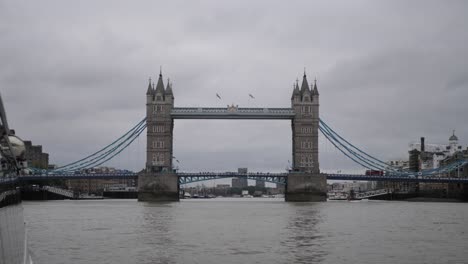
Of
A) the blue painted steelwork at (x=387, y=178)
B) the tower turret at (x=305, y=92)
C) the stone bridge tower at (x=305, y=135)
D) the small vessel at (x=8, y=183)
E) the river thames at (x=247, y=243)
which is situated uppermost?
the tower turret at (x=305, y=92)

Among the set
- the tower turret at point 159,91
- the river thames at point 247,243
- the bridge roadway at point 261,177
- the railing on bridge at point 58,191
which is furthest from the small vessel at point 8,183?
the railing on bridge at point 58,191

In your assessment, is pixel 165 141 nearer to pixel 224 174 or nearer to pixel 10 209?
pixel 224 174

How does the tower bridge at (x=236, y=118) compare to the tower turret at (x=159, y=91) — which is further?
the tower turret at (x=159, y=91)

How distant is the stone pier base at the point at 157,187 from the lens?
92.4 metres

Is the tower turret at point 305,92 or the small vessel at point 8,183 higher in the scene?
the tower turret at point 305,92

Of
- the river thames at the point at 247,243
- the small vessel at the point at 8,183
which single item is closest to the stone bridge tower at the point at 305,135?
the river thames at the point at 247,243

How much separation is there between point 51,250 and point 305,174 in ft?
241

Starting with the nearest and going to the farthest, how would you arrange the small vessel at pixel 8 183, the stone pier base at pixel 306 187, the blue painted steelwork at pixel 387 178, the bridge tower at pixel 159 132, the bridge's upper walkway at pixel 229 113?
the small vessel at pixel 8 183 < the blue painted steelwork at pixel 387 178 < the stone pier base at pixel 306 187 < the bridge's upper walkway at pixel 229 113 < the bridge tower at pixel 159 132

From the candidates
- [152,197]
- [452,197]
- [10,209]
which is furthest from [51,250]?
[452,197]

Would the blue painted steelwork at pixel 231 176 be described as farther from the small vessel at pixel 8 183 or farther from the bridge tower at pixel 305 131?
the small vessel at pixel 8 183

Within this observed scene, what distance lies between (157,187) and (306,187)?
21191 millimetres

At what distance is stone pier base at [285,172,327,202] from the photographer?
9388 centimetres

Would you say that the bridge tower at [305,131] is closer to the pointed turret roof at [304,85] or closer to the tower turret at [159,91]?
the pointed turret roof at [304,85]

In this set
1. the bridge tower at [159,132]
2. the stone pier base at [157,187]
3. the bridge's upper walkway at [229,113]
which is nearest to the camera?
the stone pier base at [157,187]
